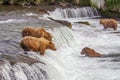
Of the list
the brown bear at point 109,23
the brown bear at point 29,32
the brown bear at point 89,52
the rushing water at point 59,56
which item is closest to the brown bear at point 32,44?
the rushing water at point 59,56

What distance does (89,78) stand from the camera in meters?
12.8

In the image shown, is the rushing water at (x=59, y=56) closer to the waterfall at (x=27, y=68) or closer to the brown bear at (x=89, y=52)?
the waterfall at (x=27, y=68)

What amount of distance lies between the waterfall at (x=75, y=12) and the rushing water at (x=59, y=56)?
5702 millimetres

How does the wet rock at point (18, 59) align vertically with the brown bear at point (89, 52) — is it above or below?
above

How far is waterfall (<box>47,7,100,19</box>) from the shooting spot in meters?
29.8

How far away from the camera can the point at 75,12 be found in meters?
31.1

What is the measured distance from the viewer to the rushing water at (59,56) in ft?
38.2

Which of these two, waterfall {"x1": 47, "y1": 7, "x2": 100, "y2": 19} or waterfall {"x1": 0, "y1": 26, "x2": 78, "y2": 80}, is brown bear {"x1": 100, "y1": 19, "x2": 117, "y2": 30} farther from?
waterfall {"x1": 0, "y1": 26, "x2": 78, "y2": 80}

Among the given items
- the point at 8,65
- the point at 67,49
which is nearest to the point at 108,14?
the point at 67,49

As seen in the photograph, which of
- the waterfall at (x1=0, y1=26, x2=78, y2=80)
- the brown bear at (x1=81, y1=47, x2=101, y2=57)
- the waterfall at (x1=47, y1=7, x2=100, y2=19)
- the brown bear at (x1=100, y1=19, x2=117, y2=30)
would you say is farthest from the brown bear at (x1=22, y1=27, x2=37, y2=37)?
the waterfall at (x1=47, y1=7, x2=100, y2=19)

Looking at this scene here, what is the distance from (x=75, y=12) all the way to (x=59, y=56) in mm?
16228

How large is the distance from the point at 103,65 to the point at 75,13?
55.0ft

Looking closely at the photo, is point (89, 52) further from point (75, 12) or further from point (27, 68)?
point (75, 12)

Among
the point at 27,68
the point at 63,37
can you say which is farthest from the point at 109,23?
the point at 27,68
